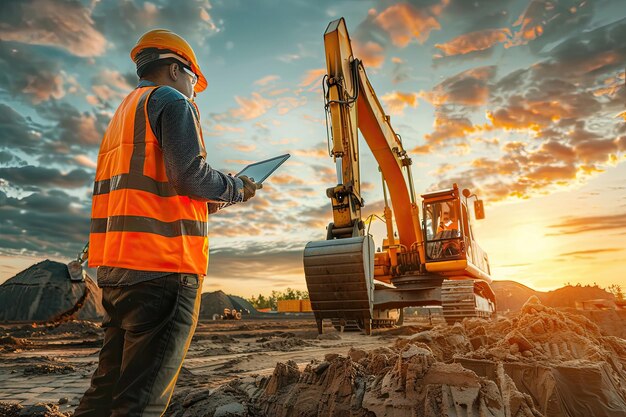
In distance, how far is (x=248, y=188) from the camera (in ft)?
7.18

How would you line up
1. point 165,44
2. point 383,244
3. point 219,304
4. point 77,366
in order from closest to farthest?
point 165,44 → point 77,366 → point 383,244 → point 219,304

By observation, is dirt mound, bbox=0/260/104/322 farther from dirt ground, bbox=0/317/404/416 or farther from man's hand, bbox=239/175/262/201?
man's hand, bbox=239/175/262/201

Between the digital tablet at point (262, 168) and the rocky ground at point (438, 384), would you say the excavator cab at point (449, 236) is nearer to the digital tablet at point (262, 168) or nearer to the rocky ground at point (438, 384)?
the rocky ground at point (438, 384)

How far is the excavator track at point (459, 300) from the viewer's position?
28.8 ft

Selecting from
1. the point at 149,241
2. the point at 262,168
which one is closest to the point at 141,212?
the point at 149,241

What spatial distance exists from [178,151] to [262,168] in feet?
2.49

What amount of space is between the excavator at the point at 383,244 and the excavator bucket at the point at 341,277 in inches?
0.5

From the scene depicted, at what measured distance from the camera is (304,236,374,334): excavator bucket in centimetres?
552

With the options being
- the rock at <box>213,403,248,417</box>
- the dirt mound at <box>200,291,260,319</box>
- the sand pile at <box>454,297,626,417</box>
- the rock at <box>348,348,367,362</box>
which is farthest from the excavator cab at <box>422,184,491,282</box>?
the dirt mound at <box>200,291,260,319</box>

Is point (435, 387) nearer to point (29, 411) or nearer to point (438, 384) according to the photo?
point (438, 384)

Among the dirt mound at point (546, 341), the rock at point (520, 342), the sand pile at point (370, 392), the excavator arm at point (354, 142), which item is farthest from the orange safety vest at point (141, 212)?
the excavator arm at point (354, 142)

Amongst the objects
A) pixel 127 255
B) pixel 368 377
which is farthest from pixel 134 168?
pixel 368 377

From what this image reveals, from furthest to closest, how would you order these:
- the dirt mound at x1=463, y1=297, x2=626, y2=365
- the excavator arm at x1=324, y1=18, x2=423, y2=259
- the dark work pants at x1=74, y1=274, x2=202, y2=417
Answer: the excavator arm at x1=324, y1=18, x2=423, y2=259 → the dirt mound at x1=463, y1=297, x2=626, y2=365 → the dark work pants at x1=74, y1=274, x2=202, y2=417

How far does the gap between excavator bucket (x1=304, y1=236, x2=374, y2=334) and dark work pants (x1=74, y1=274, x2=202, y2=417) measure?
12.6 feet
